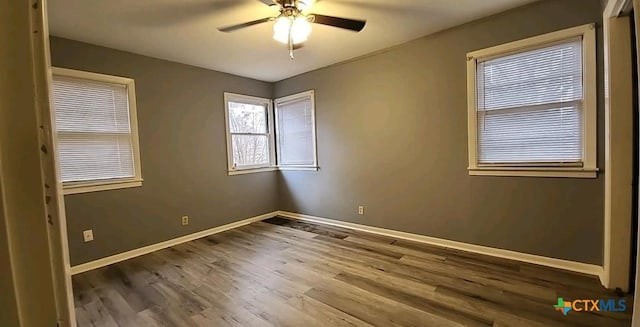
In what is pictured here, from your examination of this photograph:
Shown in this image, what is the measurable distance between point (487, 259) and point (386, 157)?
1575 millimetres

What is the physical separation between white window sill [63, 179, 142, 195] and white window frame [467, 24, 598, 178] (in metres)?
3.87

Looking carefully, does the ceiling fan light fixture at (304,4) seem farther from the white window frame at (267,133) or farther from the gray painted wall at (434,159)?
the white window frame at (267,133)

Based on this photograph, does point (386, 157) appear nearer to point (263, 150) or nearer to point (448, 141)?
point (448, 141)

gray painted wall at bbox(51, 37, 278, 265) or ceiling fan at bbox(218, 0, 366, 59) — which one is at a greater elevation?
ceiling fan at bbox(218, 0, 366, 59)

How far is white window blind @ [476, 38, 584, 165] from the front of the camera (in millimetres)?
2504

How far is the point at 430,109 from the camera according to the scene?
10.8 ft

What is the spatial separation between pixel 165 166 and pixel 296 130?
80.2 inches

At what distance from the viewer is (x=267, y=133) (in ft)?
16.5

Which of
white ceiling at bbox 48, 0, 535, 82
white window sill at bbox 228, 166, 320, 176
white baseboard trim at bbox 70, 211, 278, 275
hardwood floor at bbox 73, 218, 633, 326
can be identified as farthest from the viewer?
white window sill at bbox 228, 166, 320, 176

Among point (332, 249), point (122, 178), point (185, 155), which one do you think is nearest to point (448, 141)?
point (332, 249)

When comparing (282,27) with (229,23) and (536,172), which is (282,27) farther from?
(536,172)

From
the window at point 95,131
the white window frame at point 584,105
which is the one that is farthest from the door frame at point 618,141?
the window at point 95,131

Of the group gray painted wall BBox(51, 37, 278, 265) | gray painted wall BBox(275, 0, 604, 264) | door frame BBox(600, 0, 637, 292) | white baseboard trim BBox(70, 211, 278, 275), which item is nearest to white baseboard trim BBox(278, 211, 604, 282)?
gray painted wall BBox(275, 0, 604, 264)

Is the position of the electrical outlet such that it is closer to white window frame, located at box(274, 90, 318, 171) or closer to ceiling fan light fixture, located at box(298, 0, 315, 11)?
white window frame, located at box(274, 90, 318, 171)
